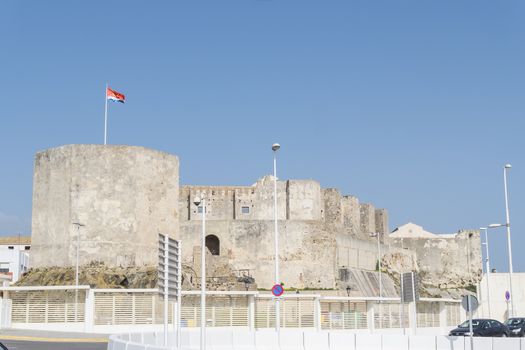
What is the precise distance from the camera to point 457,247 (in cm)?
7906

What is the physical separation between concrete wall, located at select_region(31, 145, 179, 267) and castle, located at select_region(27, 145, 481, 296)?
2.4 inches

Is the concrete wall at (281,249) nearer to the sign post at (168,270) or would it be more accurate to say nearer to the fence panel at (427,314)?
the fence panel at (427,314)

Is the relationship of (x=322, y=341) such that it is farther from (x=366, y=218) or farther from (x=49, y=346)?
(x=366, y=218)

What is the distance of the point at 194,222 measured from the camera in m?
58.3

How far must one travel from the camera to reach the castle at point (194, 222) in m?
49.0

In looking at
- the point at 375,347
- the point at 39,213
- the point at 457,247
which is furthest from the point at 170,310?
the point at 457,247

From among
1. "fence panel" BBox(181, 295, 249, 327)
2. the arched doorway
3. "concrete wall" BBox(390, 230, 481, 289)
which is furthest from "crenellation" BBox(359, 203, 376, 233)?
"fence panel" BBox(181, 295, 249, 327)

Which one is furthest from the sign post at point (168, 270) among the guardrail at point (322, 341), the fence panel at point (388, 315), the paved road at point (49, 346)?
the fence panel at point (388, 315)

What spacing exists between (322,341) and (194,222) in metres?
34.7

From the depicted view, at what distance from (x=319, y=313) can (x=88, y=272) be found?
1948 centimetres

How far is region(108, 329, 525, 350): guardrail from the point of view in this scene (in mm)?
23359

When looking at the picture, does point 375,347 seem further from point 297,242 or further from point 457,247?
point 457,247

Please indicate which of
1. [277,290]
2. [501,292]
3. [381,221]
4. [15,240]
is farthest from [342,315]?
[15,240]

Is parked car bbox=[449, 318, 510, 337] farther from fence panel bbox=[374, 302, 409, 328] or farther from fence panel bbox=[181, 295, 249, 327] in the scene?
fence panel bbox=[181, 295, 249, 327]
